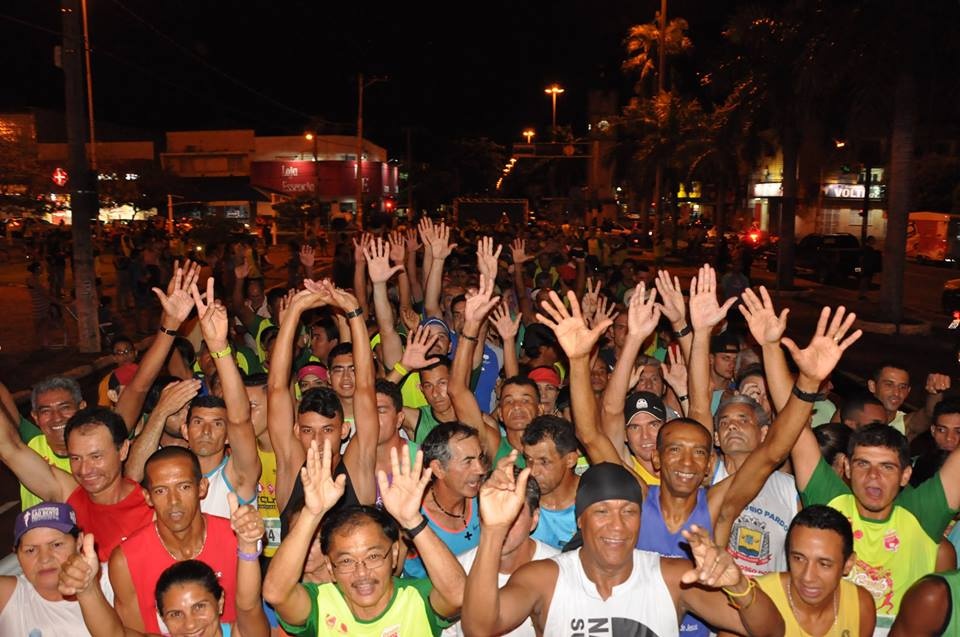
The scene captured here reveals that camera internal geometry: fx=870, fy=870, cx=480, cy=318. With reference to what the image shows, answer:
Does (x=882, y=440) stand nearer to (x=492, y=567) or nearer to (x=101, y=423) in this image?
(x=492, y=567)

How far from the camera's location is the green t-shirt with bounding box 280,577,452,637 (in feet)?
11.9

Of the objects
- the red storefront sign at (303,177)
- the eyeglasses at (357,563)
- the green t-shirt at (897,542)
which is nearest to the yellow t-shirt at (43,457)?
the eyeglasses at (357,563)

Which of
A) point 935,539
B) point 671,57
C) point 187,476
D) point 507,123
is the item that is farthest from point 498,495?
point 507,123

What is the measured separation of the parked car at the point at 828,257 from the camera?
110 feet

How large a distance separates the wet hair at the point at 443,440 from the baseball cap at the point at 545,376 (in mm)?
2467

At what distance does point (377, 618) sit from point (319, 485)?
60 centimetres

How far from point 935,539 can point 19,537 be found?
4459mm

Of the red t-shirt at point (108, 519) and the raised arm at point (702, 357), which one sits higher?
the raised arm at point (702, 357)

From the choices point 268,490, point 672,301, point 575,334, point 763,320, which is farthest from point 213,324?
point 763,320

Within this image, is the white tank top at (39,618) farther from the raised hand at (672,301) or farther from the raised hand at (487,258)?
the raised hand at (487,258)

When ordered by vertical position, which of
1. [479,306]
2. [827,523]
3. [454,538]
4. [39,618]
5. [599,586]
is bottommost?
[39,618]

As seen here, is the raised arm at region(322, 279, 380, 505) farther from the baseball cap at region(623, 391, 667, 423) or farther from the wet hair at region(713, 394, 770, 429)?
the wet hair at region(713, 394, 770, 429)

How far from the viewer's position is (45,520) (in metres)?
4.01

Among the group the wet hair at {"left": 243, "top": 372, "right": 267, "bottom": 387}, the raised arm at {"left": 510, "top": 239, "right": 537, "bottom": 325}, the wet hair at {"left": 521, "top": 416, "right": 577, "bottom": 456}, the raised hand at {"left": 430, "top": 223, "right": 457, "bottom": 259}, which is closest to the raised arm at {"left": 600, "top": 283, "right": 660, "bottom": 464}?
the wet hair at {"left": 521, "top": 416, "right": 577, "bottom": 456}
